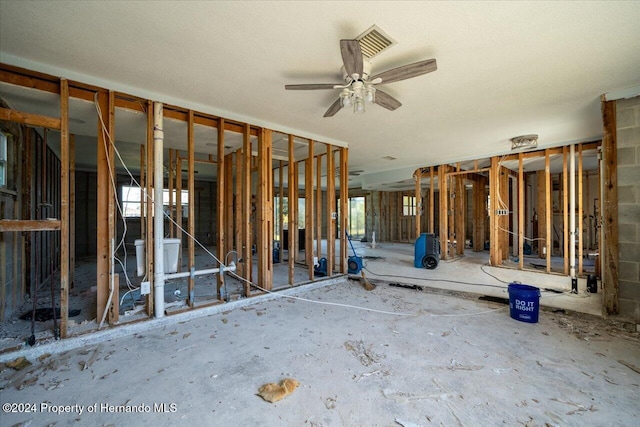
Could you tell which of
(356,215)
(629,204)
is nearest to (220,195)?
(629,204)

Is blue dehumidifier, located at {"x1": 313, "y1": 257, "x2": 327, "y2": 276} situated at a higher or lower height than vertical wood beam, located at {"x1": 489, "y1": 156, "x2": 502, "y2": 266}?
lower

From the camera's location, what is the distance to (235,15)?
76.1 inches

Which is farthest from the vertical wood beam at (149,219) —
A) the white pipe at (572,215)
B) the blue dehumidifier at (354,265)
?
the white pipe at (572,215)

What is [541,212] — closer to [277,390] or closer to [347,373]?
[347,373]

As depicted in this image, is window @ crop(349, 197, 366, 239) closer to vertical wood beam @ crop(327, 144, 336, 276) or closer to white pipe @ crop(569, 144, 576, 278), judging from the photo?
vertical wood beam @ crop(327, 144, 336, 276)

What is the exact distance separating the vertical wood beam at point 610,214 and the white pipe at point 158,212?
202 inches

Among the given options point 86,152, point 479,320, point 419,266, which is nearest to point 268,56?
point 479,320

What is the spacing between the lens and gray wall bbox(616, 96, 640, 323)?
2.98 metres

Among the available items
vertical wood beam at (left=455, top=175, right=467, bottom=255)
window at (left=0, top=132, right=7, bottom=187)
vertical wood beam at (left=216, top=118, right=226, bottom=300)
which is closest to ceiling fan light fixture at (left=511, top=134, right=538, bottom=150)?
vertical wood beam at (left=455, top=175, right=467, bottom=255)

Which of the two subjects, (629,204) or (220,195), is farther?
(220,195)

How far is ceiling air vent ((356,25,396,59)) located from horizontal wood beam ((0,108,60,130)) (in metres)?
2.91

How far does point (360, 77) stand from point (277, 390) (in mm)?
2614

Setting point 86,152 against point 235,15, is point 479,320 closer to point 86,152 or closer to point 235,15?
point 235,15

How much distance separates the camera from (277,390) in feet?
6.28
